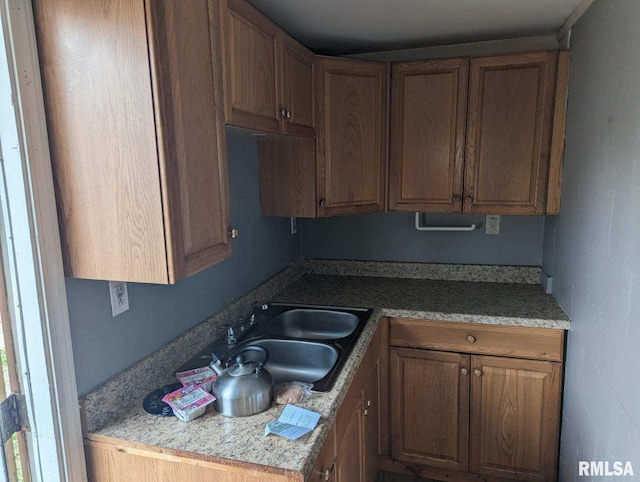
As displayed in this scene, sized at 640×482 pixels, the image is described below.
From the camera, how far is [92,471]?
1.17 m

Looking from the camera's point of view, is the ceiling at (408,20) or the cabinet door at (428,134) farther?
the cabinet door at (428,134)

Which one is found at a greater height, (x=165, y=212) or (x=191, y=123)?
(x=191, y=123)

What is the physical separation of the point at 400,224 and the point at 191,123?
66.8 inches

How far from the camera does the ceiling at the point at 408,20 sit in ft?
5.55

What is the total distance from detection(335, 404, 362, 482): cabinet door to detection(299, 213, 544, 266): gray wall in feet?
3.74

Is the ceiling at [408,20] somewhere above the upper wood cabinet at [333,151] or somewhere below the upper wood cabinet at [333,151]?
above

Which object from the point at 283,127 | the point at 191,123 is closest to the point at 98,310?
the point at 191,123

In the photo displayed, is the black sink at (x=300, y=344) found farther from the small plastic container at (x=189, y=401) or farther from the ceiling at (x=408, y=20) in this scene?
the ceiling at (x=408, y=20)

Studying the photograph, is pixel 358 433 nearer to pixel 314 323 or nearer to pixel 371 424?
pixel 371 424

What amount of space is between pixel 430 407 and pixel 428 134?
1.36 m

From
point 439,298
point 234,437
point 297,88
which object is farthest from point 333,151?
point 234,437

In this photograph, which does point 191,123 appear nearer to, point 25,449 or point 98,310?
point 98,310

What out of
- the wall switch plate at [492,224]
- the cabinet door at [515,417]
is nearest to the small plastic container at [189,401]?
the cabinet door at [515,417]

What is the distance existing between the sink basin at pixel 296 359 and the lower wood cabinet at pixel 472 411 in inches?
22.4
